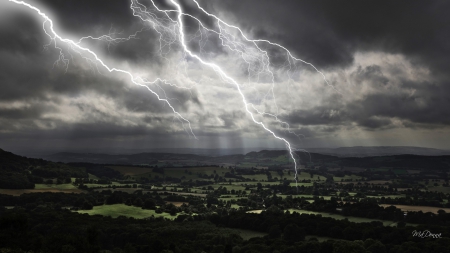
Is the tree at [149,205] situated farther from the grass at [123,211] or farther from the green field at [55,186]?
the green field at [55,186]

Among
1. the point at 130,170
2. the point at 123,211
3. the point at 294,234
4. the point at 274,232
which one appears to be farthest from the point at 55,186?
the point at 294,234

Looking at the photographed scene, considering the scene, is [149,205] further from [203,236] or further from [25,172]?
[25,172]

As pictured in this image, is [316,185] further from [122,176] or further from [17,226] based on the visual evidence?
[17,226]

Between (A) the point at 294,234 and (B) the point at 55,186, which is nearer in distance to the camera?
(A) the point at 294,234

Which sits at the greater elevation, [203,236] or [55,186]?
[203,236]

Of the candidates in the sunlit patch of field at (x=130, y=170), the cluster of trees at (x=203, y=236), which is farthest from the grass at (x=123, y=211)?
the sunlit patch of field at (x=130, y=170)

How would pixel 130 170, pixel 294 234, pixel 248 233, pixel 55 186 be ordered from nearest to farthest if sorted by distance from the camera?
pixel 294 234 < pixel 248 233 < pixel 55 186 < pixel 130 170

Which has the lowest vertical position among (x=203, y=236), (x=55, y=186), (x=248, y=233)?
(x=248, y=233)

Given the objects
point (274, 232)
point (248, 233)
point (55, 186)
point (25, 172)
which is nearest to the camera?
point (274, 232)
